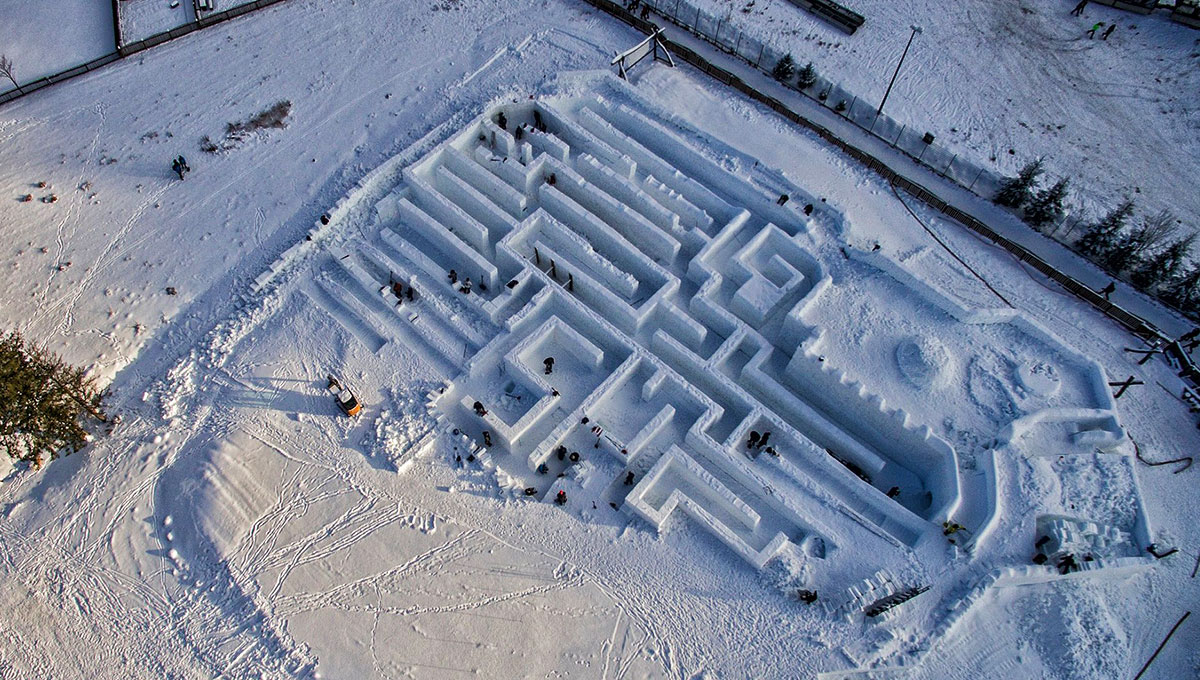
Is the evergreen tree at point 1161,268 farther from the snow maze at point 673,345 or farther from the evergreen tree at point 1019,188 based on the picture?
the snow maze at point 673,345

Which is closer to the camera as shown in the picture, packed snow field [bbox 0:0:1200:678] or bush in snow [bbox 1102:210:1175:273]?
packed snow field [bbox 0:0:1200:678]

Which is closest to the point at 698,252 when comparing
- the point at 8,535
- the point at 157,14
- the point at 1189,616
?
the point at 1189,616

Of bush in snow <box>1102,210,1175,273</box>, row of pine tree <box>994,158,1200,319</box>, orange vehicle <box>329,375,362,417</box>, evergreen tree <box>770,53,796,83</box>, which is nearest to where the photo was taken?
orange vehicle <box>329,375,362,417</box>

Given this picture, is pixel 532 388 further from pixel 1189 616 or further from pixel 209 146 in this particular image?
pixel 1189 616

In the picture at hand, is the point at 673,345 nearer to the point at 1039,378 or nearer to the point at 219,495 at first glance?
the point at 1039,378

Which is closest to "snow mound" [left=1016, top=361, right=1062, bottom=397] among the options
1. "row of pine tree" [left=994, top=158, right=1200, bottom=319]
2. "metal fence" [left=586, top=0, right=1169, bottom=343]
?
"metal fence" [left=586, top=0, right=1169, bottom=343]

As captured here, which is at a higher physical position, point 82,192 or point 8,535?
point 82,192

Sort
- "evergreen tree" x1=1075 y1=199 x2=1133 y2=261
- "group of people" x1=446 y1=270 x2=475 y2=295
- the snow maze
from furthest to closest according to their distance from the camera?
"evergreen tree" x1=1075 y1=199 x2=1133 y2=261, "group of people" x1=446 y1=270 x2=475 y2=295, the snow maze

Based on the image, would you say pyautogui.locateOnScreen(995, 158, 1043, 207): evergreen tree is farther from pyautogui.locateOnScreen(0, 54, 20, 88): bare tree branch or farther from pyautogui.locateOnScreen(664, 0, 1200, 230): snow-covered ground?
pyautogui.locateOnScreen(0, 54, 20, 88): bare tree branch
